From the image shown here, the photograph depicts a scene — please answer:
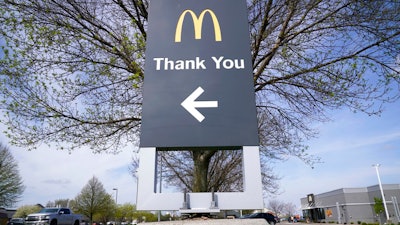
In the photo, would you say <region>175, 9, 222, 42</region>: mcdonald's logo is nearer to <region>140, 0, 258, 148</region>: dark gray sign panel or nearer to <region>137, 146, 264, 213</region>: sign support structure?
<region>140, 0, 258, 148</region>: dark gray sign panel

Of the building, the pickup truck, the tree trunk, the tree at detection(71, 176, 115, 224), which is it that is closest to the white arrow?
the tree trunk

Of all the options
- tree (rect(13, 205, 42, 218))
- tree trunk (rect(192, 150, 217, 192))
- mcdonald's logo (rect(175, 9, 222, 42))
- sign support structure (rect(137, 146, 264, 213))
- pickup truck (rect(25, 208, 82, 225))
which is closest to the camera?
sign support structure (rect(137, 146, 264, 213))

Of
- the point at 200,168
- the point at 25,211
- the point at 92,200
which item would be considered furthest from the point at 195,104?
the point at 25,211

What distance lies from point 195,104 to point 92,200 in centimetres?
5005

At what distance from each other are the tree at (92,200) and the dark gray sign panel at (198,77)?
162ft

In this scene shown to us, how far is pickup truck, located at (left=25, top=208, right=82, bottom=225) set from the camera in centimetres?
1562

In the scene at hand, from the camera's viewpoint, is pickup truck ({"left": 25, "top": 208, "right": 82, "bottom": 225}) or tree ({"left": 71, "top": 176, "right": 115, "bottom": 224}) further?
tree ({"left": 71, "top": 176, "right": 115, "bottom": 224})

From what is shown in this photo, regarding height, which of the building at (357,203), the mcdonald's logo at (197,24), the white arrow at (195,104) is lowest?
the building at (357,203)

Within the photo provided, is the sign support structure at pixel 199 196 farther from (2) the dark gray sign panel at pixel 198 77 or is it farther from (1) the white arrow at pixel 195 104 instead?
(1) the white arrow at pixel 195 104

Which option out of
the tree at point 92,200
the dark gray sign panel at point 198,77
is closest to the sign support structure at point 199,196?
the dark gray sign panel at point 198,77

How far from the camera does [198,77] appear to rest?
2709 millimetres

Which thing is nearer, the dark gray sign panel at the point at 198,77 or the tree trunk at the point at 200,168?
the dark gray sign panel at the point at 198,77

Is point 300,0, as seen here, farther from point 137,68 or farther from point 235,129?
point 235,129

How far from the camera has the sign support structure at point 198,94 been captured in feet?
7.84
